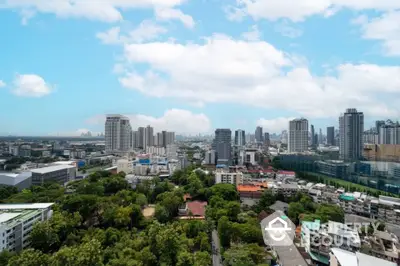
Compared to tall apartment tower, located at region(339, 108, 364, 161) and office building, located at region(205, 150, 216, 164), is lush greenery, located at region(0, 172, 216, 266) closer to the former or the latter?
office building, located at region(205, 150, 216, 164)

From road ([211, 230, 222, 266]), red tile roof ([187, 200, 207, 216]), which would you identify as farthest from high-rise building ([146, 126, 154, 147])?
road ([211, 230, 222, 266])

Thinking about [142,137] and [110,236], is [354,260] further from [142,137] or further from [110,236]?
[142,137]

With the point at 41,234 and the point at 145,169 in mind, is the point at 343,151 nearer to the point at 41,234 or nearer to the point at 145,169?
the point at 145,169

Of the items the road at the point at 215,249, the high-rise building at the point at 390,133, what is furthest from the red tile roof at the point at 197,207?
the high-rise building at the point at 390,133

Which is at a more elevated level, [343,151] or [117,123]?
[117,123]

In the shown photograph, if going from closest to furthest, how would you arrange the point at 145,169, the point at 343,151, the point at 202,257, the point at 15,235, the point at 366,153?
the point at 202,257
the point at 15,235
the point at 145,169
the point at 366,153
the point at 343,151

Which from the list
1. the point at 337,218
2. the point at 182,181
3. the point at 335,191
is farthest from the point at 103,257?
the point at 335,191

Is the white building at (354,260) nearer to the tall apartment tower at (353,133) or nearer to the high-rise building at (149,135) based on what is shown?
the tall apartment tower at (353,133)
